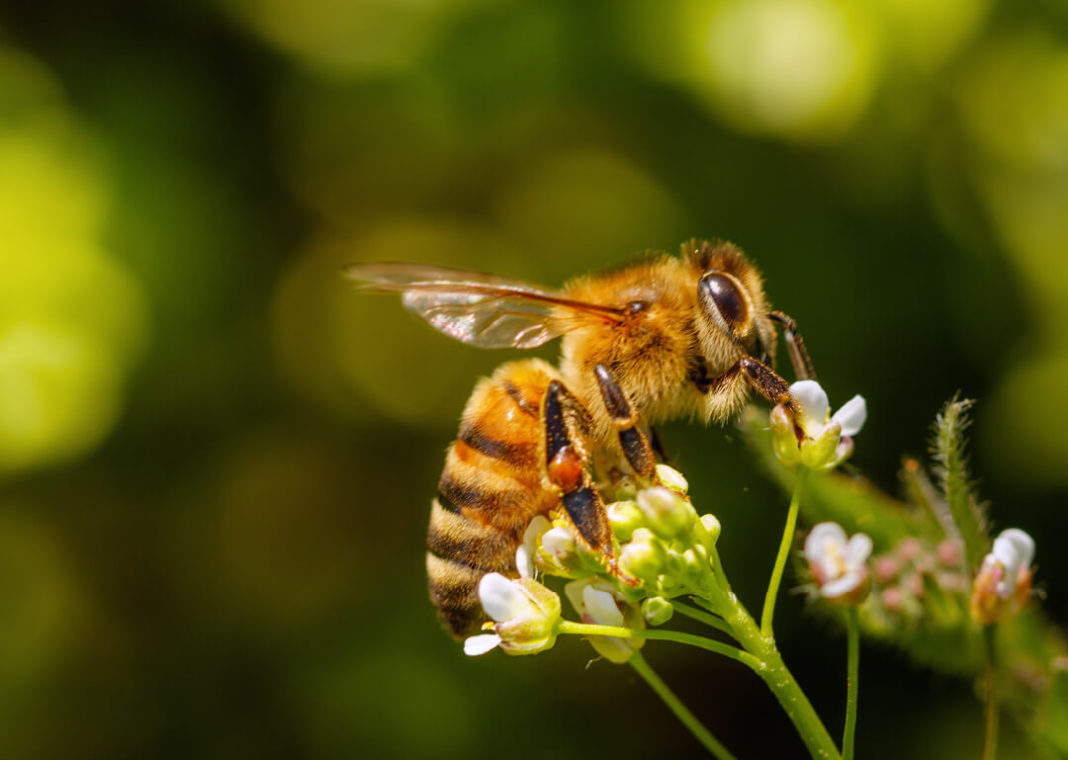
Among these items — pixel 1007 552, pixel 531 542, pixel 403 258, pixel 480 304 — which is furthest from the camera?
pixel 403 258

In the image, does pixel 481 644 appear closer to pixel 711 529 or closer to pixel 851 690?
pixel 711 529

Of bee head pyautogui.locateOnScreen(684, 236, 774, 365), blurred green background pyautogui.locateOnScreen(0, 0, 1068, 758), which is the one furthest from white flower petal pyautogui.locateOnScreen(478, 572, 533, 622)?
blurred green background pyautogui.locateOnScreen(0, 0, 1068, 758)

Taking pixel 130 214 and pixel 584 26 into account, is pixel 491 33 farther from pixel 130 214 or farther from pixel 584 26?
pixel 130 214

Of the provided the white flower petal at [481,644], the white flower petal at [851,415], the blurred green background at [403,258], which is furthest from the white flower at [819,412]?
the blurred green background at [403,258]

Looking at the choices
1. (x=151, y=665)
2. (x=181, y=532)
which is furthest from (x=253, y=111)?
(x=151, y=665)

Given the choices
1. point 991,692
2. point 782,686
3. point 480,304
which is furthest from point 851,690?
point 480,304

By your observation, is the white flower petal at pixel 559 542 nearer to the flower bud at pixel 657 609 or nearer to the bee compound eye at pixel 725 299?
the flower bud at pixel 657 609

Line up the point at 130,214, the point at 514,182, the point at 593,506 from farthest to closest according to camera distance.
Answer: the point at 514,182 → the point at 130,214 → the point at 593,506
